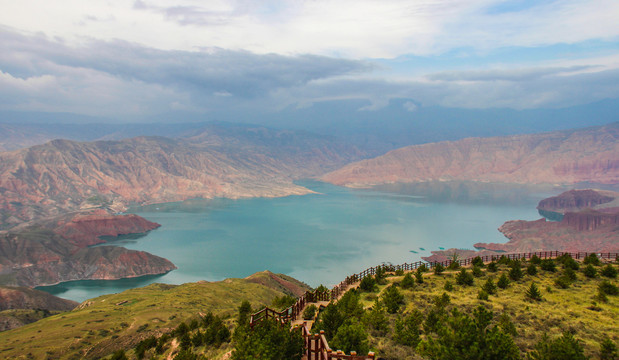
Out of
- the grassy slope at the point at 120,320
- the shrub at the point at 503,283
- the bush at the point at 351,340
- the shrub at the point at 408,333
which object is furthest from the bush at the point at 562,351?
the grassy slope at the point at 120,320

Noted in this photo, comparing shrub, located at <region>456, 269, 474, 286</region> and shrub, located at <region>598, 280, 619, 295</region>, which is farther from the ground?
shrub, located at <region>598, 280, 619, 295</region>

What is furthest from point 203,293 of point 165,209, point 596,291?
point 165,209

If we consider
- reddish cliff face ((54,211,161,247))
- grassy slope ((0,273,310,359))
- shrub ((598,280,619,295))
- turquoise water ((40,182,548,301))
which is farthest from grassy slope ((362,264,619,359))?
reddish cliff face ((54,211,161,247))

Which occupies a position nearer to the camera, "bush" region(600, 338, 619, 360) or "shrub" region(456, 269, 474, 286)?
"bush" region(600, 338, 619, 360)

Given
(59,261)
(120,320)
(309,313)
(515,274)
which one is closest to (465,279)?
(515,274)

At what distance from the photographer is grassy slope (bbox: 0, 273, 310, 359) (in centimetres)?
3522

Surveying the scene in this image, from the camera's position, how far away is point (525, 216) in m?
134

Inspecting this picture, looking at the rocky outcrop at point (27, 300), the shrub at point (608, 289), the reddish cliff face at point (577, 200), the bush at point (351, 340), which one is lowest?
the rocky outcrop at point (27, 300)

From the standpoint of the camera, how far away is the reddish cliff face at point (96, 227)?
101312mm

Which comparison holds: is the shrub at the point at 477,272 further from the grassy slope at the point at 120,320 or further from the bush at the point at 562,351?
the grassy slope at the point at 120,320

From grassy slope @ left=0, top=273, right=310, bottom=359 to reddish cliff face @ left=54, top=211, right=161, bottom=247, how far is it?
5491cm

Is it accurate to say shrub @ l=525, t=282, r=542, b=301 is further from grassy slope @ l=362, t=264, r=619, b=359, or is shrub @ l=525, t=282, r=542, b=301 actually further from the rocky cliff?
the rocky cliff

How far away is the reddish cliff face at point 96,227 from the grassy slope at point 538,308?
10116 cm

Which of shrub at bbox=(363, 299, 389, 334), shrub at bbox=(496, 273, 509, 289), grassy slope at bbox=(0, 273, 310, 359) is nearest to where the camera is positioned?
shrub at bbox=(363, 299, 389, 334)
